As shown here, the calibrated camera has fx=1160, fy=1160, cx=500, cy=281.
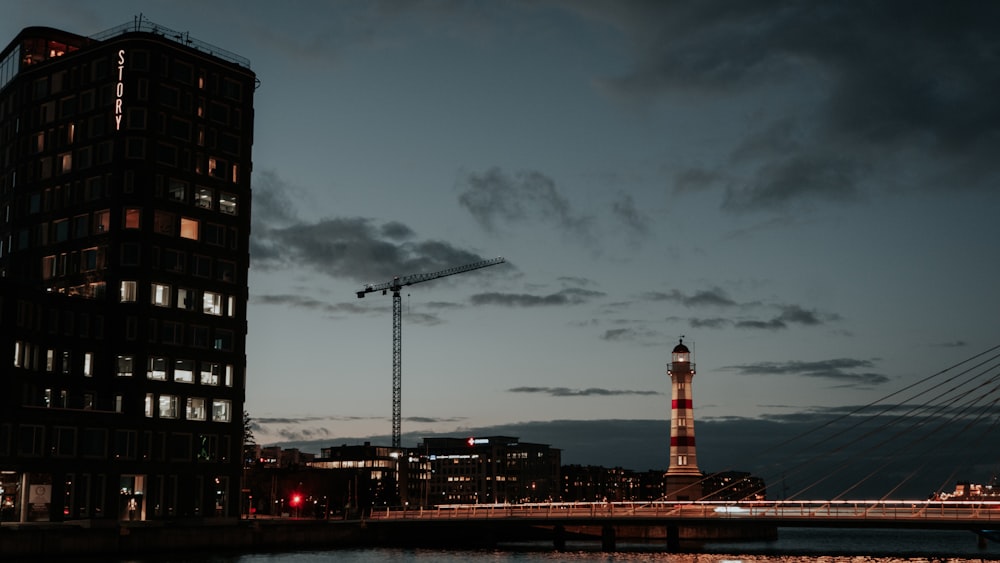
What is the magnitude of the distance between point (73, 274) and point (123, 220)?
8151mm

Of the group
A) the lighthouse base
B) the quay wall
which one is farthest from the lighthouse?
the quay wall

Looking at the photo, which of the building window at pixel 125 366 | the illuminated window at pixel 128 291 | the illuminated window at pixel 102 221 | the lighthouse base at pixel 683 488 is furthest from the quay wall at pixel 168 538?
the lighthouse base at pixel 683 488

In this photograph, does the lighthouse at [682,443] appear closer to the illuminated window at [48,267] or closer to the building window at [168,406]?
the building window at [168,406]

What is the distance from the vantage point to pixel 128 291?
11406cm

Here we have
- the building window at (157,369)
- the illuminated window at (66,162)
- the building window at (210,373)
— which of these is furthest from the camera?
the illuminated window at (66,162)

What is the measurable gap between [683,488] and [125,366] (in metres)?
69.9

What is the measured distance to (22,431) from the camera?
325ft

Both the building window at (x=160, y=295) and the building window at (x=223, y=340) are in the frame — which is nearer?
the building window at (x=160, y=295)

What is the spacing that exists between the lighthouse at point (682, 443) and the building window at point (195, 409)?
58.6m

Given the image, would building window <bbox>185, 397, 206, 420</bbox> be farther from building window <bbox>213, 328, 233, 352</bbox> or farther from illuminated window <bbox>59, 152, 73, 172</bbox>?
illuminated window <bbox>59, 152, 73, 172</bbox>

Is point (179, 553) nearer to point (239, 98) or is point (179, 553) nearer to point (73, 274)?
point (73, 274)

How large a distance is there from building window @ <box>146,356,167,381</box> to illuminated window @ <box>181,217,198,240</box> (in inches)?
520

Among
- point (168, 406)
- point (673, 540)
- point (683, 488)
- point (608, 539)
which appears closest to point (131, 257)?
point (168, 406)

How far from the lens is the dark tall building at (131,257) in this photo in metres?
106
